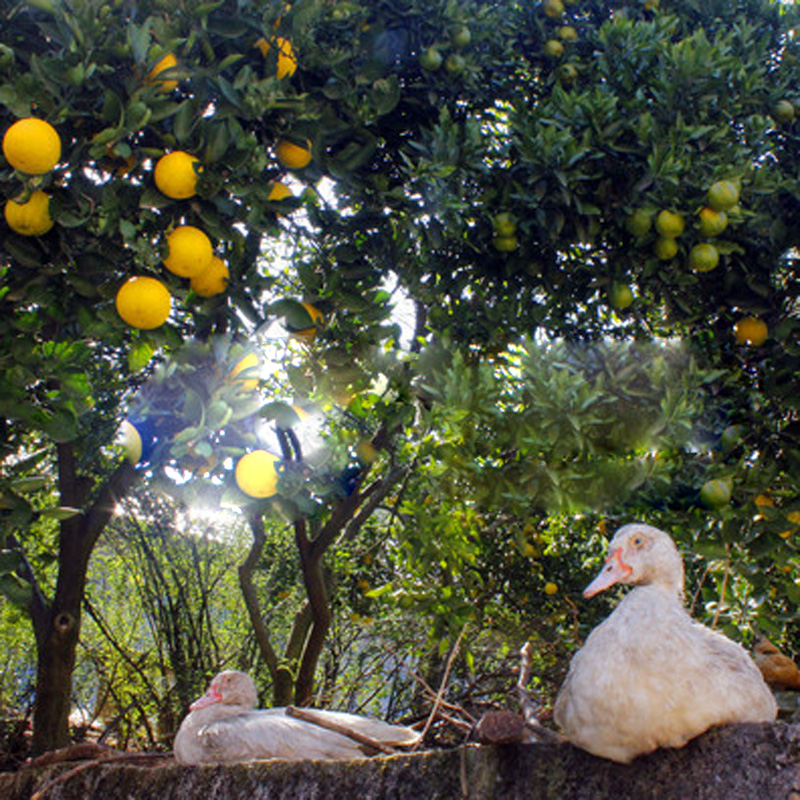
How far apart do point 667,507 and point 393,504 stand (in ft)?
8.76

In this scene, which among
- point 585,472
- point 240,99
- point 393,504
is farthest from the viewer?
point 393,504

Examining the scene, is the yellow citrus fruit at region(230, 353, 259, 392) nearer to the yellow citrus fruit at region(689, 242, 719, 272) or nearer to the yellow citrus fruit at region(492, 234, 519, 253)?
the yellow citrus fruit at region(492, 234, 519, 253)

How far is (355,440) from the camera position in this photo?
3.00 meters

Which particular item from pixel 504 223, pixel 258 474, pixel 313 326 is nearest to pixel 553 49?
pixel 504 223

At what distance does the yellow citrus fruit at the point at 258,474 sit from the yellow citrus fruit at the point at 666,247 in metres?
1.38

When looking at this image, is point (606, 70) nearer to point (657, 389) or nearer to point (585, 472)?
point (657, 389)

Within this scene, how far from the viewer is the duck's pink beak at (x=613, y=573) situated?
5.54 ft

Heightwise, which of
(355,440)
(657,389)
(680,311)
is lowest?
(657,389)

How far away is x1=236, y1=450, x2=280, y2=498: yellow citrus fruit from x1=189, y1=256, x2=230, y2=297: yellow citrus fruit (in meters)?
0.47

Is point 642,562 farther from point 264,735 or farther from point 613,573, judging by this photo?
point 264,735

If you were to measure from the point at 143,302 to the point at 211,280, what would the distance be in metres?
0.24

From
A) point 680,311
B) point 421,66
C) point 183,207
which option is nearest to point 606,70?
point 421,66

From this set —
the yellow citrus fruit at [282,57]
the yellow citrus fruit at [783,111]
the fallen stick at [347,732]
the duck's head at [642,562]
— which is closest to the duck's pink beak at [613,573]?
the duck's head at [642,562]

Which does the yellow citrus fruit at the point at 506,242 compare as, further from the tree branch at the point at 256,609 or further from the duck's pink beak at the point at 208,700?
the tree branch at the point at 256,609
